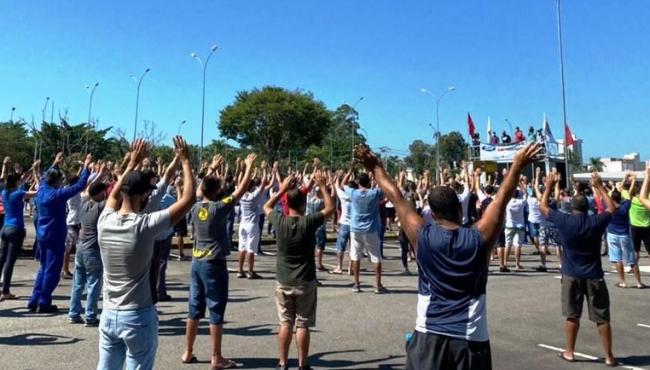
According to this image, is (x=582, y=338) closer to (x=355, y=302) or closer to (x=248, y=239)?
(x=355, y=302)

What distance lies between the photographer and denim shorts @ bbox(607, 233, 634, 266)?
1107cm

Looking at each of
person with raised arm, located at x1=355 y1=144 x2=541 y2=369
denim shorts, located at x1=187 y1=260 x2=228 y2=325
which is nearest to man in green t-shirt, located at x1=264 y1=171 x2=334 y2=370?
denim shorts, located at x1=187 y1=260 x2=228 y2=325

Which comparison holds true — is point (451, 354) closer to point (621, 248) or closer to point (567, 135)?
point (621, 248)

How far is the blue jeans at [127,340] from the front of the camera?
3666 millimetres

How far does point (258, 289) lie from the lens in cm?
984

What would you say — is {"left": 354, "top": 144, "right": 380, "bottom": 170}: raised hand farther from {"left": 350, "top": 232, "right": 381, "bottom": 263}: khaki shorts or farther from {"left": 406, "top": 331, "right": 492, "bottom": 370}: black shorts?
{"left": 350, "top": 232, "right": 381, "bottom": 263}: khaki shorts

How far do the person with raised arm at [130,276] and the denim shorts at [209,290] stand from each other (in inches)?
68.9

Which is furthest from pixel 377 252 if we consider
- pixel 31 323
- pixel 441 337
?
pixel 441 337

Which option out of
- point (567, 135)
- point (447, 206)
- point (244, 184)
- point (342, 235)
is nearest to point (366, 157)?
point (447, 206)

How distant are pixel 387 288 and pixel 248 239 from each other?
297 cm

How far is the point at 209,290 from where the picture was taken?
5688mm

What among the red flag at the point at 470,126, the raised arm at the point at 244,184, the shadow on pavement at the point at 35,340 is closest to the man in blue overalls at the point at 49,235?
the shadow on pavement at the point at 35,340

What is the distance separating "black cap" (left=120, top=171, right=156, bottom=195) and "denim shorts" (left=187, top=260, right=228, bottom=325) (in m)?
2.03

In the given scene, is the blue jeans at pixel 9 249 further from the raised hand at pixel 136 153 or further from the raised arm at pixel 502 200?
the raised arm at pixel 502 200
